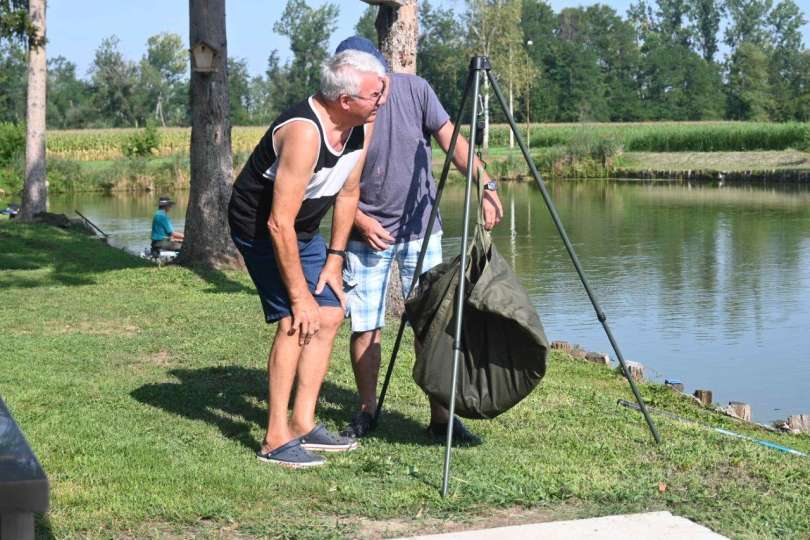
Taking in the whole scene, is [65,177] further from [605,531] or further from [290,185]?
[605,531]

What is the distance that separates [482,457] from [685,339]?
7.66 metres

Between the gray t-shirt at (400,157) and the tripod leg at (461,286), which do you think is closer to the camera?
the tripod leg at (461,286)

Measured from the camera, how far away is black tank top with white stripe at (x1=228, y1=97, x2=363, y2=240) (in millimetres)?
4836

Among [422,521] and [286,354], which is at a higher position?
[286,354]

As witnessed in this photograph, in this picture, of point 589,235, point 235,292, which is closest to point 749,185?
point 589,235

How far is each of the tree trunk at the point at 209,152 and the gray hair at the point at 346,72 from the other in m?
9.60

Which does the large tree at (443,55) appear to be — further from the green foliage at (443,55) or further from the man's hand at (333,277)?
the man's hand at (333,277)

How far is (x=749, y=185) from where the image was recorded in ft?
146

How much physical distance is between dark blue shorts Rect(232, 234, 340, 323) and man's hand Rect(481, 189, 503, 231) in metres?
0.78

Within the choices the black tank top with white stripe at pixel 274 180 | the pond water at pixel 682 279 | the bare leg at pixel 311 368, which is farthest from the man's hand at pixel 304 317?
the pond water at pixel 682 279

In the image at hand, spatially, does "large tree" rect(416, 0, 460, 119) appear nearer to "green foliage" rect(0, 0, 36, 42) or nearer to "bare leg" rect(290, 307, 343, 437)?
"green foliage" rect(0, 0, 36, 42)

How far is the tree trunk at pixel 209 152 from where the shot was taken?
14203 millimetres

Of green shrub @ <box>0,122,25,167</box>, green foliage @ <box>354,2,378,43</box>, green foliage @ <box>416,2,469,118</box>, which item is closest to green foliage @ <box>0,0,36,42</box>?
green shrub @ <box>0,122,25,167</box>

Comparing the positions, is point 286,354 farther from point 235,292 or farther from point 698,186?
point 698,186
